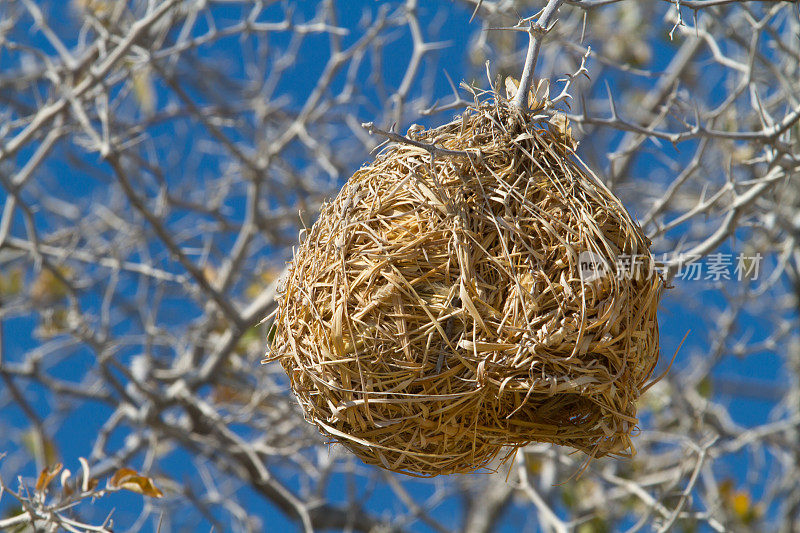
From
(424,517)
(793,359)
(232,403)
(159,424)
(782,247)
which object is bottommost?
(793,359)

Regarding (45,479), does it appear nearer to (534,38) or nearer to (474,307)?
(474,307)

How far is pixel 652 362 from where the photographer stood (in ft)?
5.64

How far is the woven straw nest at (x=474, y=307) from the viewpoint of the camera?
1.54m

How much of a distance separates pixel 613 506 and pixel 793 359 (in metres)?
1.33

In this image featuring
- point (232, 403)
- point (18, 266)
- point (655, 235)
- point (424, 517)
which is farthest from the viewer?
point (18, 266)

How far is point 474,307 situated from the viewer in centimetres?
153

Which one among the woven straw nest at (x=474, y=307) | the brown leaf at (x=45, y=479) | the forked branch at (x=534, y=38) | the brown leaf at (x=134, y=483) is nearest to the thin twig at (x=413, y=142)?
the woven straw nest at (x=474, y=307)

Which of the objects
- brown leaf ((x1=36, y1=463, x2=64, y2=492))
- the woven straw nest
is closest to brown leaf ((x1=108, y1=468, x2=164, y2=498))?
brown leaf ((x1=36, y1=463, x2=64, y2=492))

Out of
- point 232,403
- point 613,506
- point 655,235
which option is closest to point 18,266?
point 232,403

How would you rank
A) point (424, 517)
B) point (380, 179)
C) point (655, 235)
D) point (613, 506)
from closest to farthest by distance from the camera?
1. point (380, 179)
2. point (655, 235)
3. point (424, 517)
4. point (613, 506)

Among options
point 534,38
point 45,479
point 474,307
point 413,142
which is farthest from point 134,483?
point 534,38

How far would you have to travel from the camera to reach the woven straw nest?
5.07ft

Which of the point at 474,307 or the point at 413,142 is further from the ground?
the point at 413,142

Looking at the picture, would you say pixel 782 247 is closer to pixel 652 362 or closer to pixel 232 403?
pixel 652 362
